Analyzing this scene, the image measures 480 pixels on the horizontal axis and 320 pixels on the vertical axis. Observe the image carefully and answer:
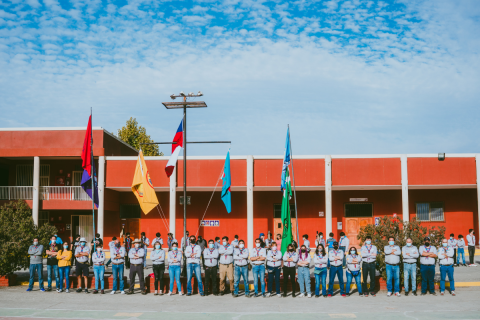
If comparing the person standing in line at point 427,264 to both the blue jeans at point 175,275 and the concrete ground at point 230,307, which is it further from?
the blue jeans at point 175,275

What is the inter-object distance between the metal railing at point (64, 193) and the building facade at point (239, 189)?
0.06 m

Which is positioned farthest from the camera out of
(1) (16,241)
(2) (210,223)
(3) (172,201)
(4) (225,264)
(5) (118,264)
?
(2) (210,223)

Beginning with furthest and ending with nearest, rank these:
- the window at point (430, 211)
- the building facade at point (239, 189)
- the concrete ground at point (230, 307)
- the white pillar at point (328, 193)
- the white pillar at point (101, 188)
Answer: the window at point (430, 211)
the building facade at point (239, 189)
the white pillar at point (101, 188)
the white pillar at point (328, 193)
the concrete ground at point (230, 307)

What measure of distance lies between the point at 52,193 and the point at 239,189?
37.2 feet

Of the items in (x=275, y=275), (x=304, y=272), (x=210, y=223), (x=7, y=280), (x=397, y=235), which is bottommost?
(x=7, y=280)

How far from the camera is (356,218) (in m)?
28.7

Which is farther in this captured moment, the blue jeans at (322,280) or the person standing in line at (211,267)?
the person standing in line at (211,267)

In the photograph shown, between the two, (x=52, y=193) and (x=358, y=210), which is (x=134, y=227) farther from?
(x=358, y=210)

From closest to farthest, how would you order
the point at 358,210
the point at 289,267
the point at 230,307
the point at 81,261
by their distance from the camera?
the point at 230,307 < the point at 289,267 < the point at 81,261 < the point at 358,210

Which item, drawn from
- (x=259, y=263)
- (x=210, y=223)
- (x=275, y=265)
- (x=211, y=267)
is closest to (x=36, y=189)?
(x=210, y=223)

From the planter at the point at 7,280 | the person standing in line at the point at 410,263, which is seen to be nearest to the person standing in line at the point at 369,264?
the person standing in line at the point at 410,263

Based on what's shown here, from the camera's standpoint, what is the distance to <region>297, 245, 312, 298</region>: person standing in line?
46.9 feet

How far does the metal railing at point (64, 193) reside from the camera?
27641mm

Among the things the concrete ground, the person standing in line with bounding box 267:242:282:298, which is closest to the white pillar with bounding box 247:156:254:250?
the person standing in line with bounding box 267:242:282:298
